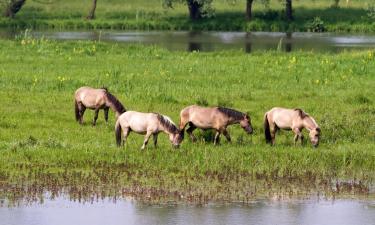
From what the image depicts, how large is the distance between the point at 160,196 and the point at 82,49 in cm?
2402

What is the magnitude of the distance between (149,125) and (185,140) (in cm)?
203

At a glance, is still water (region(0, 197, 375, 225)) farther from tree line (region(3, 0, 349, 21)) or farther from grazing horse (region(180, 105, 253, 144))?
tree line (region(3, 0, 349, 21))

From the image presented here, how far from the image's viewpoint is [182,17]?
249 feet

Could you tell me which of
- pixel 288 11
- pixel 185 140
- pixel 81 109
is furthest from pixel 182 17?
pixel 185 140

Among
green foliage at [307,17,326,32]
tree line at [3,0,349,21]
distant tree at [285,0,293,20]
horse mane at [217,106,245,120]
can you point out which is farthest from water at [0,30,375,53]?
horse mane at [217,106,245,120]

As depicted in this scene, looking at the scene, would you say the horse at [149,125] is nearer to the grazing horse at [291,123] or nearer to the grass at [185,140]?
the grass at [185,140]

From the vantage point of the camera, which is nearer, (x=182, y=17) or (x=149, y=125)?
(x=149, y=125)

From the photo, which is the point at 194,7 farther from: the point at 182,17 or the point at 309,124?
the point at 309,124

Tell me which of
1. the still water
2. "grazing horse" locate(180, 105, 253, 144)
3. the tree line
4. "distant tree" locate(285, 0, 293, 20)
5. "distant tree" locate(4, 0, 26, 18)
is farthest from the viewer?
"distant tree" locate(4, 0, 26, 18)

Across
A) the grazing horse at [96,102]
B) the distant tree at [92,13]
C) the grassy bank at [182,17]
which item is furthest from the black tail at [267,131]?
the distant tree at [92,13]

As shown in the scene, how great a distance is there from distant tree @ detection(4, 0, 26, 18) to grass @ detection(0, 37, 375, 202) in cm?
3846

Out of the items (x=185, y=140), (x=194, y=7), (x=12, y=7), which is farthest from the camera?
(x=12, y=7)

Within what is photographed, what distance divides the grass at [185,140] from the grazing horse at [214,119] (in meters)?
0.37

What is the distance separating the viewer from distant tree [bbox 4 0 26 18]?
75438mm
